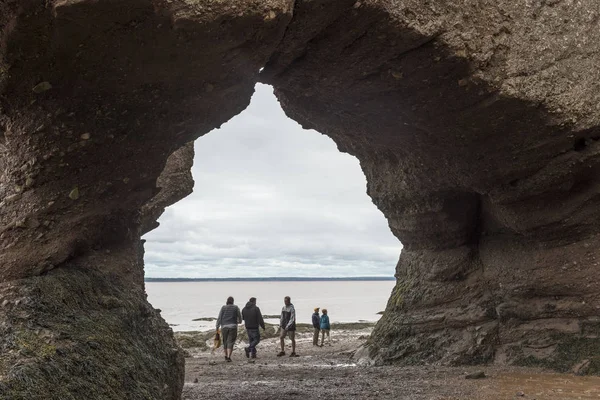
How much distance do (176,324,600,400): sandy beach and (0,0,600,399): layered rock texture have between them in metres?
1.16

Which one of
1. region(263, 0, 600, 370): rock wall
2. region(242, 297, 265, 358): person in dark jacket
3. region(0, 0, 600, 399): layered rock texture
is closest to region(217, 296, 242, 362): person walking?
region(242, 297, 265, 358): person in dark jacket

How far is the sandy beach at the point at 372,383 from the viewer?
9148 mm

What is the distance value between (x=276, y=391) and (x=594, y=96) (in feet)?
26.7

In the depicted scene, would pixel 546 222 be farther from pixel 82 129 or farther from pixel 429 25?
pixel 82 129

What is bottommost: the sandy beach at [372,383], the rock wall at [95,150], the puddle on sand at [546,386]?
the sandy beach at [372,383]

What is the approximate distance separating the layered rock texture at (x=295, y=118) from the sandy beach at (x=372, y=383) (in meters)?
1.16

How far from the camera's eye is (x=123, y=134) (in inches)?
300

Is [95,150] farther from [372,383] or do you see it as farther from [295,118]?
[372,383]

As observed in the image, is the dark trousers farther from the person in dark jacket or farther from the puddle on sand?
the puddle on sand

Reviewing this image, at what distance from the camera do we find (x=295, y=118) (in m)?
12.9

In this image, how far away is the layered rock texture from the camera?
20.3 feet

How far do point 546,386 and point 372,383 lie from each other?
326 centimetres

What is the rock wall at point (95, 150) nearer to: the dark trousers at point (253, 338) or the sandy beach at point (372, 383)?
the sandy beach at point (372, 383)

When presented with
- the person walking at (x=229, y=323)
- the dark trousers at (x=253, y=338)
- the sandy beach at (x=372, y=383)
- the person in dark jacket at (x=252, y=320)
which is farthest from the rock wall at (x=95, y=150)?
the dark trousers at (x=253, y=338)
